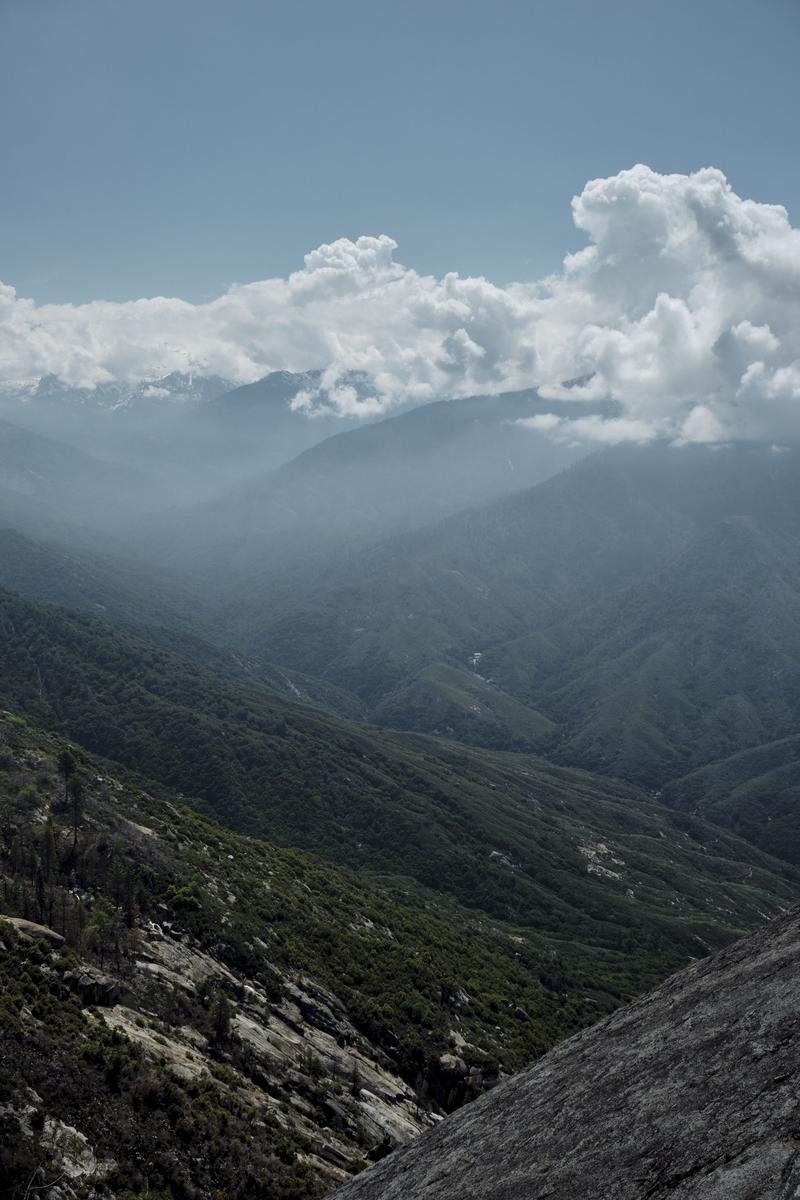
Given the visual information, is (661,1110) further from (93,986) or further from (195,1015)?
(195,1015)

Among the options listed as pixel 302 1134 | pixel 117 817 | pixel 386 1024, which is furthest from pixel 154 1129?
pixel 117 817

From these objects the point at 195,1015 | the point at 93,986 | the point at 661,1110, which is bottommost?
the point at 195,1015

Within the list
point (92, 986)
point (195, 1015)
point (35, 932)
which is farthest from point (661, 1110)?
point (35, 932)

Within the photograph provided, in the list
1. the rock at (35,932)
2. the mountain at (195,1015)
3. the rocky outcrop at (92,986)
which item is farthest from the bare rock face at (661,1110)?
the rock at (35,932)

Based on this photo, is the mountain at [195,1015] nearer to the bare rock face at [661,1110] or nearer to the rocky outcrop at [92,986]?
the rocky outcrop at [92,986]

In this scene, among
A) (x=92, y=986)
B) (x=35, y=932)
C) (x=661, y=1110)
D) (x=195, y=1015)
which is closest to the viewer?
(x=661, y=1110)

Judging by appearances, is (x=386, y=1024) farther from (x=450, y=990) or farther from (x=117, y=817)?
(x=117, y=817)
